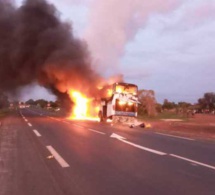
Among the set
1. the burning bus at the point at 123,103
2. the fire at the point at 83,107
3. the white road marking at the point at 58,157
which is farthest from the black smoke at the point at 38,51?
the white road marking at the point at 58,157

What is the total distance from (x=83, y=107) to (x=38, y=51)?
10843mm

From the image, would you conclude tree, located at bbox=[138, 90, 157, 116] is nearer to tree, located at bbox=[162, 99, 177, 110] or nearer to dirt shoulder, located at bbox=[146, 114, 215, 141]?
dirt shoulder, located at bbox=[146, 114, 215, 141]

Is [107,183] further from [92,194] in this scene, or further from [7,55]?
[7,55]

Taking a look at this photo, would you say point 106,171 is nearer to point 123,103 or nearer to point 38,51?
point 123,103

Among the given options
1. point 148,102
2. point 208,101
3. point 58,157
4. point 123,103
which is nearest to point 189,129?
point 123,103

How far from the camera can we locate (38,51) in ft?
156

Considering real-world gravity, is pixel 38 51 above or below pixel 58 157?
above

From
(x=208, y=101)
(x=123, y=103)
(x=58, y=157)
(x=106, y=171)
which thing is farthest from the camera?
(x=208, y=101)

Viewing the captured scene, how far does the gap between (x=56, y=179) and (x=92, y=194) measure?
149cm

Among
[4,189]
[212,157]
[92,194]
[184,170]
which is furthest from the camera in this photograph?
[212,157]

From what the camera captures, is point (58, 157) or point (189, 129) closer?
point (58, 157)

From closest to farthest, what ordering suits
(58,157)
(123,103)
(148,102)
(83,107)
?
(58,157) → (123,103) → (83,107) → (148,102)

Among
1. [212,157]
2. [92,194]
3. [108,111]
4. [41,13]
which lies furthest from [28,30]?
[92,194]

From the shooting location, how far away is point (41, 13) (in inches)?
1987
